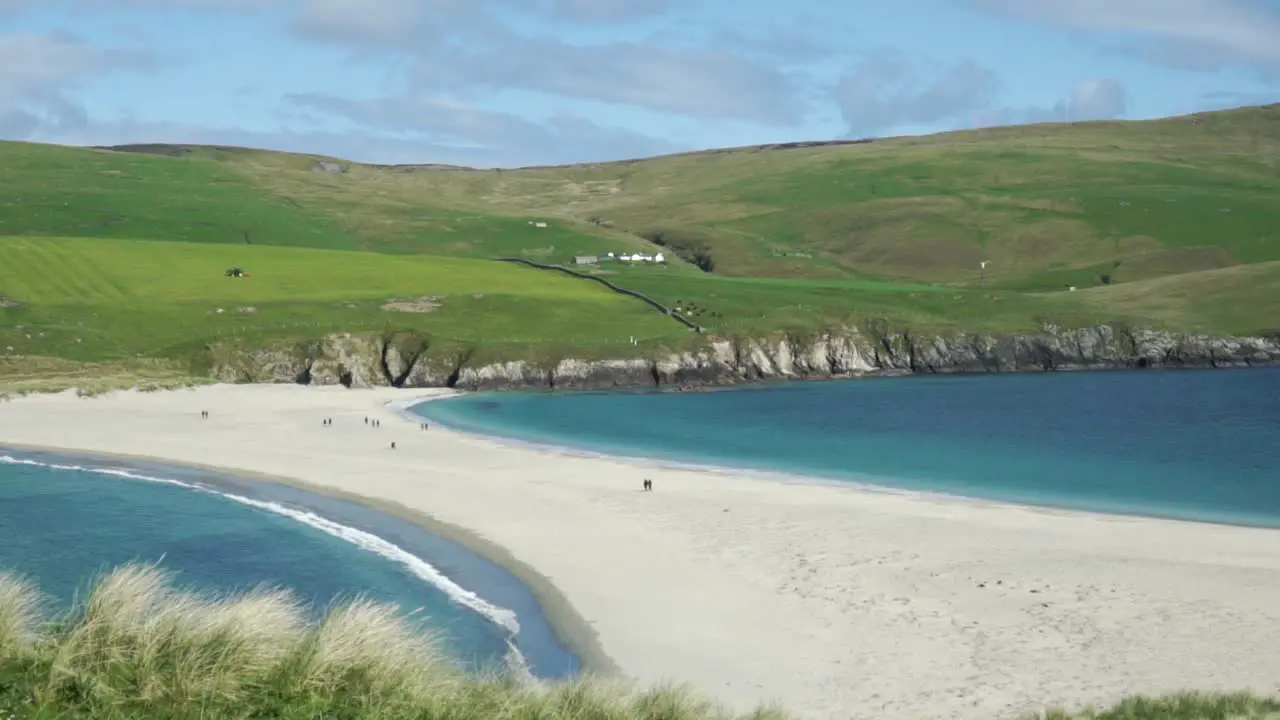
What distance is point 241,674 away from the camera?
14.9 metres

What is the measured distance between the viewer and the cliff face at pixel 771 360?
95.2m

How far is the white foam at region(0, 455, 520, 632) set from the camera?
2875 cm

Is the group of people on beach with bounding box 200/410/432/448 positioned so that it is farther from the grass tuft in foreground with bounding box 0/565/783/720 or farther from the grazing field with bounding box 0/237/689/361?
the grass tuft in foreground with bounding box 0/565/783/720

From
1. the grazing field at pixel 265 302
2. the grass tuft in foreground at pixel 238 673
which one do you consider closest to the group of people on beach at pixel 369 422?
the grazing field at pixel 265 302

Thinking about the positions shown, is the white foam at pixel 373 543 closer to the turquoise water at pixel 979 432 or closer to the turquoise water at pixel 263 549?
the turquoise water at pixel 263 549

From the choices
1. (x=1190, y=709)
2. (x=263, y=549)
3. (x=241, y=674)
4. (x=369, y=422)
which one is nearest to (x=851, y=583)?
(x=1190, y=709)

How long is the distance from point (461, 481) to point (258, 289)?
77.7 metres

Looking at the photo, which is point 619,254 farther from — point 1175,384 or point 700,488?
point 700,488

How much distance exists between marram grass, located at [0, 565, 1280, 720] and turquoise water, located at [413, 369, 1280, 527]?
3246 centimetres

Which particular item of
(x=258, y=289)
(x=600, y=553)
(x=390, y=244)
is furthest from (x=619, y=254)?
(x=600, y=553)

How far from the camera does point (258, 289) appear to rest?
120 metres

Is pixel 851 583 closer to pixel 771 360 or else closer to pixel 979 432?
pixel 979 432

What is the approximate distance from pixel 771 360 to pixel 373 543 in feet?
238

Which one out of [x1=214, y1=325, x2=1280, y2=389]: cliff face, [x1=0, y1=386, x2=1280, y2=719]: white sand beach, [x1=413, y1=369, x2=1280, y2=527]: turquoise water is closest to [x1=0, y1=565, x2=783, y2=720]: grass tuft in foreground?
[x1=0, y1=386, x2=1280, y2=719]: white sand beach
